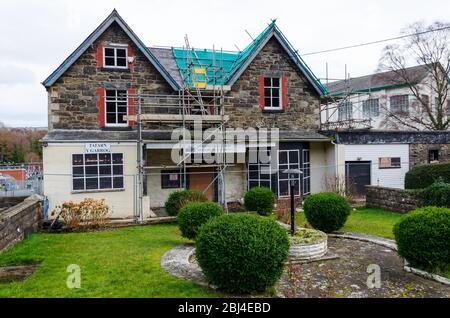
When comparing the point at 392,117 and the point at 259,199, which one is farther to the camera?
the point at 392,117

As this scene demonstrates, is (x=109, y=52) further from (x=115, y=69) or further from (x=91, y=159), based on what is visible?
(x=91, y=159)

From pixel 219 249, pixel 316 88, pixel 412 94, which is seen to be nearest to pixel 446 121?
pixel 412 94

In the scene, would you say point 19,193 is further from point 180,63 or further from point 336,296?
point 336,296

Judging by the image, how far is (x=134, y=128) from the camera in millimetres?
19000

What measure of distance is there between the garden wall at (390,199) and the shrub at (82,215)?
12729mm

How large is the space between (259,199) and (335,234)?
15.1 ft

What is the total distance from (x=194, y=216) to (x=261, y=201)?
6.35 metres

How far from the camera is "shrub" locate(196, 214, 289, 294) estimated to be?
6512 millimetres

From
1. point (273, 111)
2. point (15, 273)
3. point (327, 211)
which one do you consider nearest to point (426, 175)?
point (273, 111)

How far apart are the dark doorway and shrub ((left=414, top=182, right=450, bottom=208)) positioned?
5569mm

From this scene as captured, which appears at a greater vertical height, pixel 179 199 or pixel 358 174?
pixel 358 174

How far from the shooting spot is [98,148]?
17.2 m
